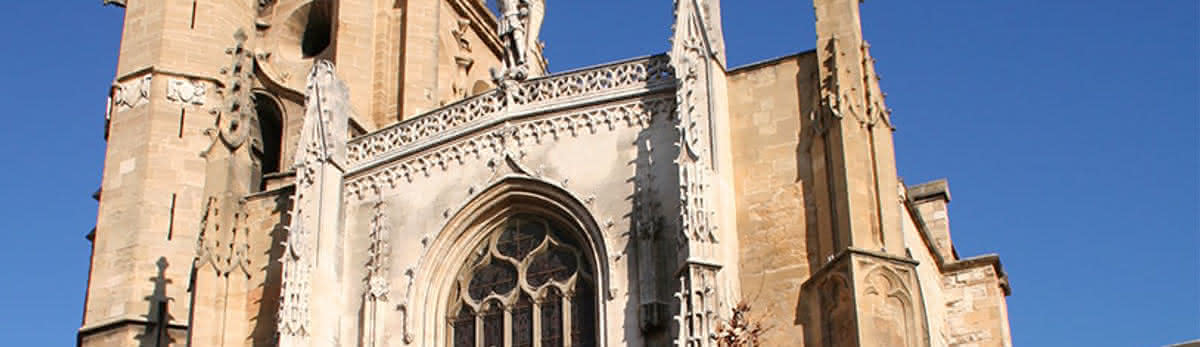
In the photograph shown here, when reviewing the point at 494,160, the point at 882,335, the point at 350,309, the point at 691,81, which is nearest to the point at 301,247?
the point at 350,309

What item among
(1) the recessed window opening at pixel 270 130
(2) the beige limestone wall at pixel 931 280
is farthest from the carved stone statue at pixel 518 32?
(1) the recessed window opening at pixel 270 130

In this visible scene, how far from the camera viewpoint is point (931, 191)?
25156 mm

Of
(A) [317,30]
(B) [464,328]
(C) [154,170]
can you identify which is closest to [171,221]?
(C) [154,170]

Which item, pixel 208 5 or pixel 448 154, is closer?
pixel 448 154

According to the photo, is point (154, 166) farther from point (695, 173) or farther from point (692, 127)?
point (695, 173)

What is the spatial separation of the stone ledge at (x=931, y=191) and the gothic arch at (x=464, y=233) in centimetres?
748

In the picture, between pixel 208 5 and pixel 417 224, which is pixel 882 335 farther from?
pixel 208 5

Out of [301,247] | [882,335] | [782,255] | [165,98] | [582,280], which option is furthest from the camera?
[165,98]

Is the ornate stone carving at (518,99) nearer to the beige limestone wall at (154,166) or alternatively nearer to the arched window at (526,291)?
the arched window at (526,291)

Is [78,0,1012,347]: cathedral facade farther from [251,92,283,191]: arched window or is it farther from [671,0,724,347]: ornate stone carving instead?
[251,92,283,191]: arched window

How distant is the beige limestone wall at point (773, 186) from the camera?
17953mm

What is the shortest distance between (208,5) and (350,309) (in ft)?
23.6

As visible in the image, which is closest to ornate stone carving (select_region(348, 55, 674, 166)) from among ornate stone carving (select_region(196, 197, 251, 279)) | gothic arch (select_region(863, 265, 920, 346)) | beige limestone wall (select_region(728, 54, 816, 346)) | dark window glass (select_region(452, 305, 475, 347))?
beige limestone wall (select_region(728, 54, 816, 346))

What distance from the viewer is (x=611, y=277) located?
18812mm
